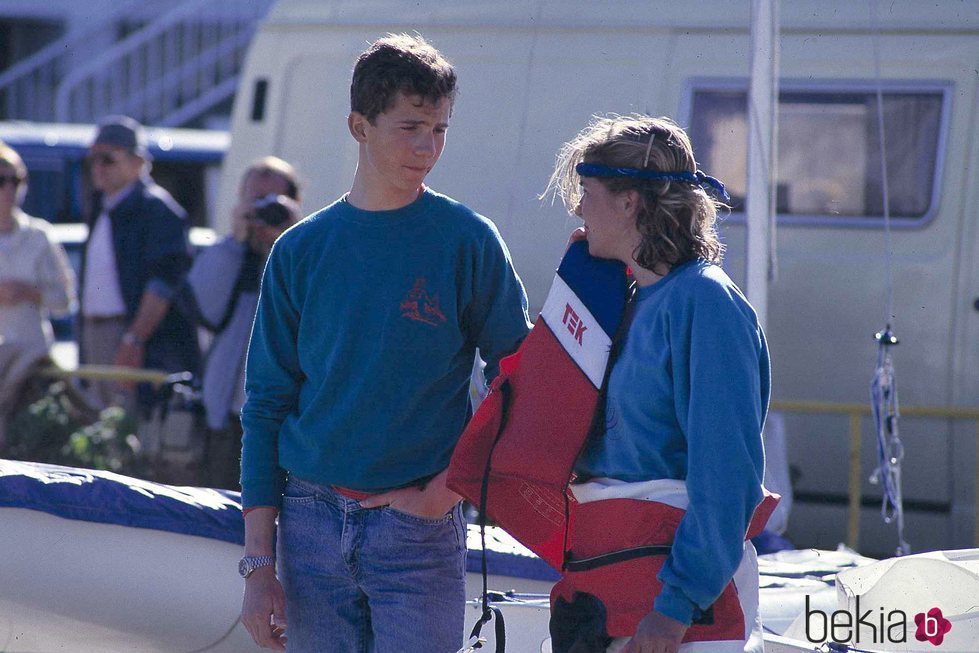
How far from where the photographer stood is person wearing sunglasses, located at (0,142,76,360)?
6602 mm

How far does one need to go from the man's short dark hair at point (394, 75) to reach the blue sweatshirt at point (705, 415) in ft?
2.05

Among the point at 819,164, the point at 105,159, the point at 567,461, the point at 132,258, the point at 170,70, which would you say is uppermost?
the point at 170,70

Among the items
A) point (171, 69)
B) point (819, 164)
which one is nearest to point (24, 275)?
point (819, 164)

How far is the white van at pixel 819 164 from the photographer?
17.4ft

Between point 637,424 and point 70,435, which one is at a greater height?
point 637,424

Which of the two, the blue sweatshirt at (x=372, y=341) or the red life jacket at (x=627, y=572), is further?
the blue sweatshirt at (x=372, y=341)

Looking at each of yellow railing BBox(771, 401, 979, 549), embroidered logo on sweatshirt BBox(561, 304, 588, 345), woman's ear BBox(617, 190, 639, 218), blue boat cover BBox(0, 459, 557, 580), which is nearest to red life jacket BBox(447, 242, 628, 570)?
embroidered logo on sweatshirt BBox(561, 304, 588, 345)

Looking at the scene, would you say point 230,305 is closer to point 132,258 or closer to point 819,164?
point 132,258

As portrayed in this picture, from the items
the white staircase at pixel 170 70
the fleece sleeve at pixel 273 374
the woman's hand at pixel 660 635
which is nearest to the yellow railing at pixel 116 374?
the fleece sleeve at pixel 273 374

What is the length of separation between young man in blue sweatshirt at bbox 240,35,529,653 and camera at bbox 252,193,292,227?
2.57 metres

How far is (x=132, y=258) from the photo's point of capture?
21.9 ft

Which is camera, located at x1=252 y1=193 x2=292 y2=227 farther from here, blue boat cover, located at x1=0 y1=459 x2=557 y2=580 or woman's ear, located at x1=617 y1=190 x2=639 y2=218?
woman's ear, located at x1=617 y1=190 x2=639 y2=218

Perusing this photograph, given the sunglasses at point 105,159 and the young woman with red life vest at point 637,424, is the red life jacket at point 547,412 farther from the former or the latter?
the sunglasses at point 105,159

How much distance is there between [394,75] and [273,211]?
8.89ft
